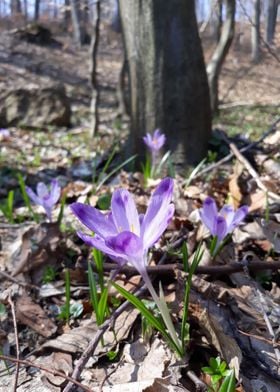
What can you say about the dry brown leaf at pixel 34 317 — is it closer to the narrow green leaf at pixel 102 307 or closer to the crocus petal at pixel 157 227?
the narrow green leaf at pixel 102 307

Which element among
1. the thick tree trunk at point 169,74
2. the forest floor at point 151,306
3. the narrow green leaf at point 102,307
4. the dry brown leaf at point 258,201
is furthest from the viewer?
the thick tree trunk at point 169,74

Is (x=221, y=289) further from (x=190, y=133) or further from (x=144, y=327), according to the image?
(x=190, y=133)

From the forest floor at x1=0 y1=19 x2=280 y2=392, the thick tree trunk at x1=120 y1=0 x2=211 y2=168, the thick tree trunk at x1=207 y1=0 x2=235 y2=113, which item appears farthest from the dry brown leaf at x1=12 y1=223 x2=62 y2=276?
the thick tree trunk at x1=207 y1=0 x2=235 y2=113

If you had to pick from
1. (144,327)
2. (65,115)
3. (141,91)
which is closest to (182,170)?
(141,91)

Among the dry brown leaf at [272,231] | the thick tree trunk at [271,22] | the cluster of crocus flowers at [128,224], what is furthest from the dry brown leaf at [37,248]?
the thick tree trunk at [271,22]

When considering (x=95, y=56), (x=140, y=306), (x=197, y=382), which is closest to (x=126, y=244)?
(x=140, y=306)

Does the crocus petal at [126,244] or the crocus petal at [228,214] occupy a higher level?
the crocus petal at [126,244]
